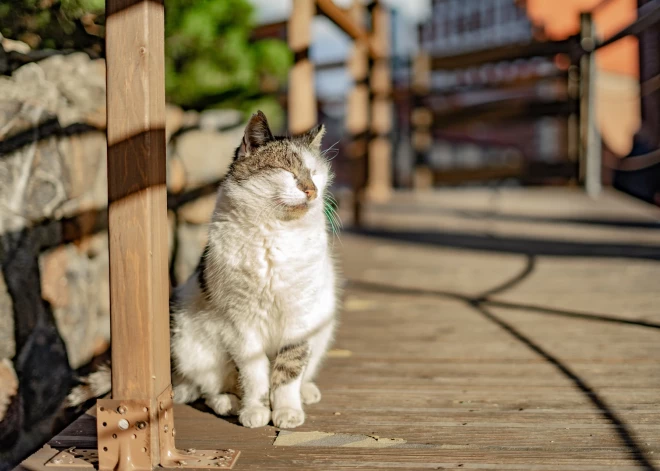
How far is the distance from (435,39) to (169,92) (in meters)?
19.0

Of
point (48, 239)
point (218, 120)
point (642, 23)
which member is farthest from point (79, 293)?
point (642, 23)

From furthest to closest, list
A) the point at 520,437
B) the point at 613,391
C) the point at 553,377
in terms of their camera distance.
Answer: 1. the point at 553,377
2. the point at 613,391
3. the point at 520,437

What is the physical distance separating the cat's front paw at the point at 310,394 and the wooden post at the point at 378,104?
510cm

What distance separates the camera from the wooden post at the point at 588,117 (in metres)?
6.77

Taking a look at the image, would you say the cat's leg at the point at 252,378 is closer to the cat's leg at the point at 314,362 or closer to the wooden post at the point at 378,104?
the cat's leg at the point at 314,362

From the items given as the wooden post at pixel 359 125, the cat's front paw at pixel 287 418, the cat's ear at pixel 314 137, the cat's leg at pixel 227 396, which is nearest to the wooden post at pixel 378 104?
the wooden post at pixel 359 125

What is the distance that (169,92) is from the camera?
148 inches

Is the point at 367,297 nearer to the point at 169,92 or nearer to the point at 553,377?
the point at 553,377

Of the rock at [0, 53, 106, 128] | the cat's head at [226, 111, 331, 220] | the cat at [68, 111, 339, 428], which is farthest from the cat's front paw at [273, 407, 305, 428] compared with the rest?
the rock at [0, 53, 106, 128]

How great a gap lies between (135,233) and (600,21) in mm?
11353

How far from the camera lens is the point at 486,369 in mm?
2047

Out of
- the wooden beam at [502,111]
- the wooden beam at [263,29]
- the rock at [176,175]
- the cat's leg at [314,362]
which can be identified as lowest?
the cat's leg at [314,362]

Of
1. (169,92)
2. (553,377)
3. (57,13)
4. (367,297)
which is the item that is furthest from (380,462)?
(169,92)

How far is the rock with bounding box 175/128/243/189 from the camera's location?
3.45 metres
